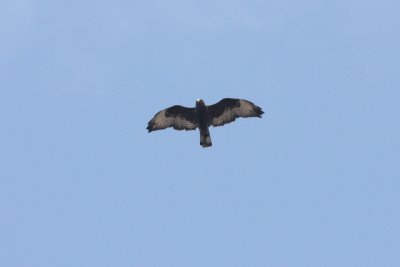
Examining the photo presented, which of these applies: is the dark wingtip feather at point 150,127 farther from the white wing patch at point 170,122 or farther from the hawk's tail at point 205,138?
the hawk's tail at point 205,138

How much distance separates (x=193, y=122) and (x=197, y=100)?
1176 millimetres

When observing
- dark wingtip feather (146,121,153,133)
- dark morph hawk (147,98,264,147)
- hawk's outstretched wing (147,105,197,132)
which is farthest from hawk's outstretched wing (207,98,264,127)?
dark wingtip feather (146,121,153,133)

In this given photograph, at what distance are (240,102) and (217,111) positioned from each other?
1.04 meters

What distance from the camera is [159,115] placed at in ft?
184

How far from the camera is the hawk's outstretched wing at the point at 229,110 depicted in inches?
2181

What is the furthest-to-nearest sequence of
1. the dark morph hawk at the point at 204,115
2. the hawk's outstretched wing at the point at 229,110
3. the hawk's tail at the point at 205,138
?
the hawk's outstretched wing at the point at 229,110 < the dark morph hawk at the point at 204,115 < the hawk's tail at the point at 205,138

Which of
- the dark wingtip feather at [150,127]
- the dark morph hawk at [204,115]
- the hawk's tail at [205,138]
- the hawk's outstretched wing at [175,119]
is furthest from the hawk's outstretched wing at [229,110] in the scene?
the dark wingtip feather at [150,127]

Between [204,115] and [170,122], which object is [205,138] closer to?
[204,115]

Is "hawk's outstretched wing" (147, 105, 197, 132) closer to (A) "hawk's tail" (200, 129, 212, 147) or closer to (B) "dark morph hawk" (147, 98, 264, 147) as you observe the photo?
(B) "dark morph hawk" (147, 98, 264, 147)

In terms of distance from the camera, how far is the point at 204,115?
5534cm

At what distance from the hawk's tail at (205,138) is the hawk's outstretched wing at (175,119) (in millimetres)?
531

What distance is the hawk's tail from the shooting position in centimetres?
5516

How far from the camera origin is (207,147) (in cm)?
5509

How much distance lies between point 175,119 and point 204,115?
1.45 meters
